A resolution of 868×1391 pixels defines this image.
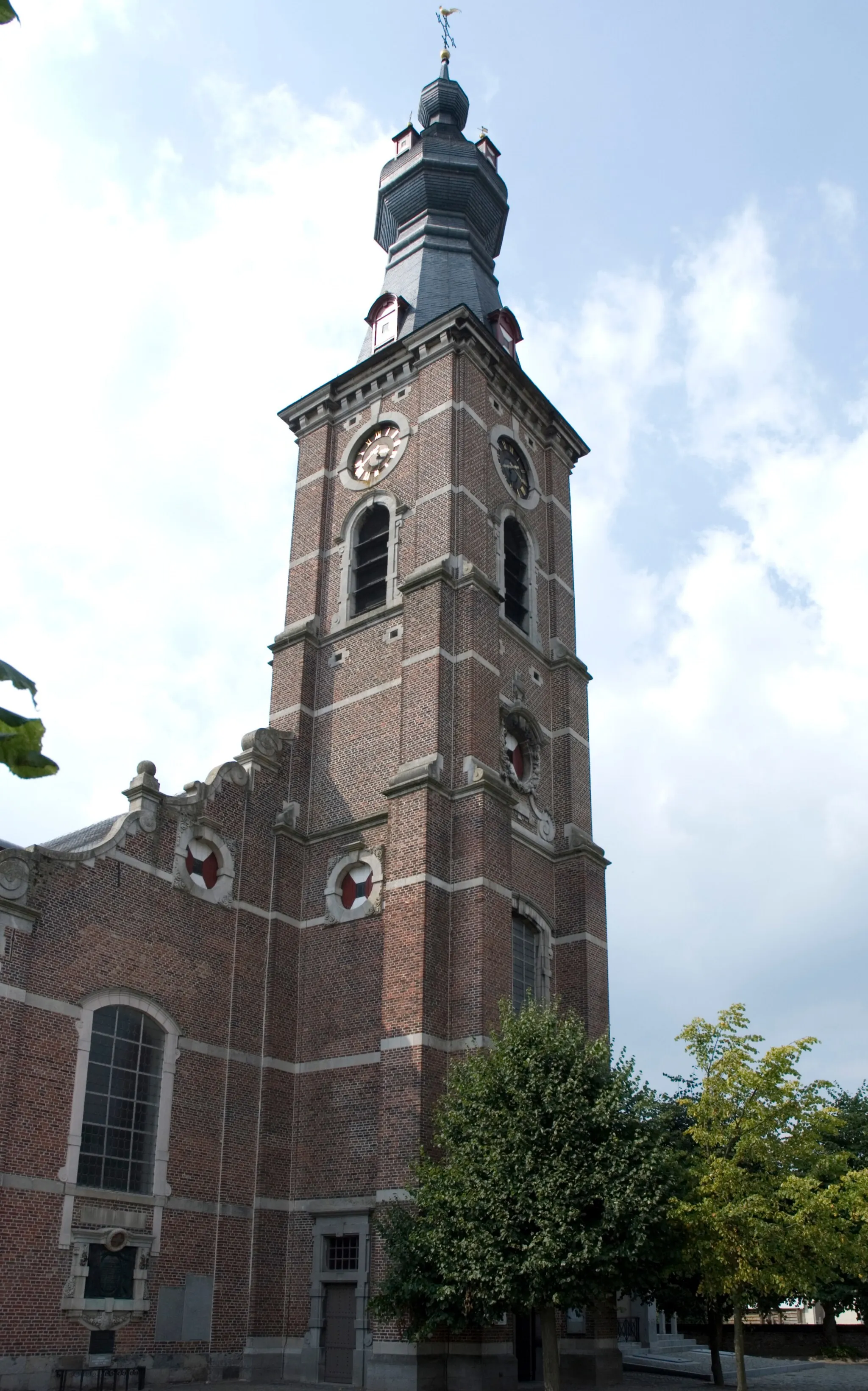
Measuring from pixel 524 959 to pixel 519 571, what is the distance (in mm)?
9755

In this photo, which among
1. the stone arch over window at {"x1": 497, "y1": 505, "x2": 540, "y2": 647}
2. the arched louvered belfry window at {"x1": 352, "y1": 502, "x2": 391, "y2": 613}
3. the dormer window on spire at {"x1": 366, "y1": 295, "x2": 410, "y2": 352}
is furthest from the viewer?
the dormer window on spire at {"x1": 366, "y1": 295, "x2": 410, "y2": 352}

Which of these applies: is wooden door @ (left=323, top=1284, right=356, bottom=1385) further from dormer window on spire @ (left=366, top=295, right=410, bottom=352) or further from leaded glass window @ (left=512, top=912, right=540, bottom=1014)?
dormer window on spire @ (left=366, top=295, right=410, bottom=352)

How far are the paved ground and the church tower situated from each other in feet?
15.8

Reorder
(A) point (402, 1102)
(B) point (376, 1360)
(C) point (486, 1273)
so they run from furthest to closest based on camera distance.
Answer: (A) point (402, 1102), (B) point (376, 1360), (C) point (486, 1273)

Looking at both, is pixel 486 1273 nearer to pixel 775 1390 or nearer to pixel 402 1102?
pixel 402 1102

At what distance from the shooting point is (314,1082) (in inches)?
894

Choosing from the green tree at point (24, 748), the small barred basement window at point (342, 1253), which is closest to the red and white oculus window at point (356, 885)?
the small barred basement window at point (342, 1253)

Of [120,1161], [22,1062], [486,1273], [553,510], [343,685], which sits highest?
[553,510]

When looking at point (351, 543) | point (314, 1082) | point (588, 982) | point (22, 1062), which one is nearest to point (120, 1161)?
point (22, 1062)

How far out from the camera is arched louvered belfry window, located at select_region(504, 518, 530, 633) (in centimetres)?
2883

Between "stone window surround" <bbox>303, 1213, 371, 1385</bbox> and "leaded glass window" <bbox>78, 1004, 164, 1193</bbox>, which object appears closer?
"leaded glass window" <bbox>78, 1004, 164, 1193</bbox>

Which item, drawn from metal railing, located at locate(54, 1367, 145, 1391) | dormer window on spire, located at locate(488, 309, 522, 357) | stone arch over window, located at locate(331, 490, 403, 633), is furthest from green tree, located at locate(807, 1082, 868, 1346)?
dormer window on spire, located at locate(488, 309, 522, 357)

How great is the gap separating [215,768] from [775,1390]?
15.5m

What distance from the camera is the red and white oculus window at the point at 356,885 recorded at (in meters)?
23.6
